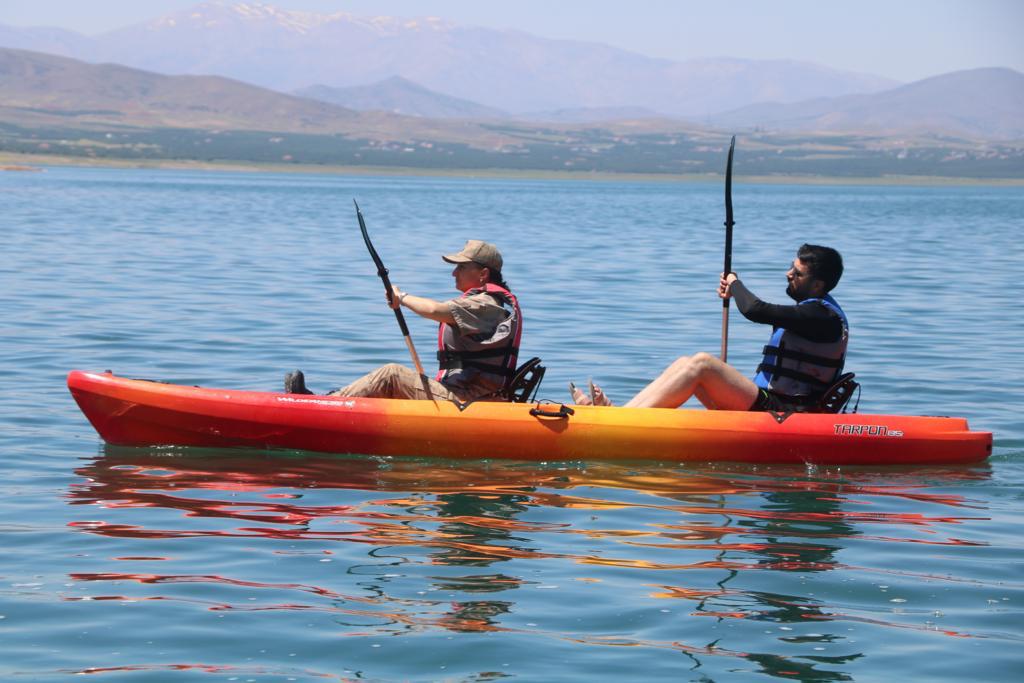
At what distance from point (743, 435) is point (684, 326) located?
28.0 ft

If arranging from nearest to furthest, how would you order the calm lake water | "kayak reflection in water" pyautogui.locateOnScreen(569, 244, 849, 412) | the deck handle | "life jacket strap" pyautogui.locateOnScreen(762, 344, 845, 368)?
the calm lake water < "kayak reflection in water" pyautogui.locateOnScreen(569, 244, 849, 412) < "life jacket strap" pyautogui.locateOnScreen(762, 344, 845, 368) < the deck handle

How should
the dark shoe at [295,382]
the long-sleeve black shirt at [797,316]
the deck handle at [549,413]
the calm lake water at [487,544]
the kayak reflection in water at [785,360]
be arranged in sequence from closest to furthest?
the calm lake water at [487,544] → the long-sleeve black shirt at [797,316] → the kayak reflection in water at [785,360] → the deck handle at [549,413] → the dark shoe at [295,382]

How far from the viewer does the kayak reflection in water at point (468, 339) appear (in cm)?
917

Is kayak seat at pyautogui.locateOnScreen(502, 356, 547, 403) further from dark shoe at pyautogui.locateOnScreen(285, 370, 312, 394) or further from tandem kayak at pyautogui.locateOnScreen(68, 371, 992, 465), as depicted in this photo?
dark shoe at pyautogui.locateOnScreen(285, 370, 312, 394)

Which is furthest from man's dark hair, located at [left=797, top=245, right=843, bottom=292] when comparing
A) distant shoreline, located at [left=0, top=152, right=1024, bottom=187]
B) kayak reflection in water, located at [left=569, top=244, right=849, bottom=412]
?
distant shoreline, located at [left=0, top=152, right=1024, bottom=187]

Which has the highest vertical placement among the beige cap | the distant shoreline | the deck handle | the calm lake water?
the distant shoreline

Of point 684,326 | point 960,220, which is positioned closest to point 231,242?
point 684,326

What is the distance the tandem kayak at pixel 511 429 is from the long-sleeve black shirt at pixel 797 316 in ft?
2.24

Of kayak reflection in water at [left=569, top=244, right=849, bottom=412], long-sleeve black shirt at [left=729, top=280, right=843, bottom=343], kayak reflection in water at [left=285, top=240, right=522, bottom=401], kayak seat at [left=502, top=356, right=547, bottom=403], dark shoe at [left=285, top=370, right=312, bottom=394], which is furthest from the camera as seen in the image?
dark shoe at [left=285, top=370, right=312, bottom=394]

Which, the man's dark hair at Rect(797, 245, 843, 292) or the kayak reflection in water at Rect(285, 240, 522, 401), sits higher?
the man's dark hair at Rect(797, 245, 843, 292)

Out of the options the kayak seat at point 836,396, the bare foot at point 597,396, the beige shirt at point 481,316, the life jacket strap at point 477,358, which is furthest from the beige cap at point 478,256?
the kayak seat at point 836,396

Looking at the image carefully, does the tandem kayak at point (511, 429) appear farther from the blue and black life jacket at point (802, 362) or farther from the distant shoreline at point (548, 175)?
the distant shoreline at point (548, 175)

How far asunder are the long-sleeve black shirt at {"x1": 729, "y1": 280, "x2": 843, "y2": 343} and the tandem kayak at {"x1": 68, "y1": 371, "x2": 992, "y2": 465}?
68cm

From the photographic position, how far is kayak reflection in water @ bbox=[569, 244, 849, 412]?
9.06 meters
